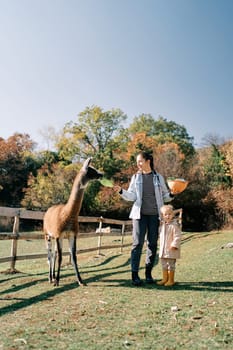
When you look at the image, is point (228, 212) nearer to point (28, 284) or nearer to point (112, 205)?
point (112, 205)

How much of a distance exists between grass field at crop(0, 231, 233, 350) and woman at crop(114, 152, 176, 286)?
1.54 feet

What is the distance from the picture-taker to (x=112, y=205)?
1209 inches

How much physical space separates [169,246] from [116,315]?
6.42ft

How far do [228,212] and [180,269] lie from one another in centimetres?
2157

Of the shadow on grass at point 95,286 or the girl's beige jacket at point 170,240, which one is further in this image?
the girl's beige jacket at point 170,240

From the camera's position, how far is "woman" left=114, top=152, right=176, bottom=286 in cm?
553

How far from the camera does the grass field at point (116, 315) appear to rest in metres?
2.97

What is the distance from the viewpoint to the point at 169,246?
18.1 ft

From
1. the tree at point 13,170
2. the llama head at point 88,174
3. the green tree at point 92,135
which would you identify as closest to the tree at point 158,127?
the green tree at point 92,135

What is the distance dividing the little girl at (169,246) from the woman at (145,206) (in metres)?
0.14

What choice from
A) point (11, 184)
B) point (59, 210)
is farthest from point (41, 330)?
point (11, 184)

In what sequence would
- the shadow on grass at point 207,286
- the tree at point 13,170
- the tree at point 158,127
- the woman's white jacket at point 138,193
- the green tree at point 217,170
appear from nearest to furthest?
the shadow on grass at point 207,286 → the woman's white jacket at point 138,193 → the green tree at point 217,170 → the tree at point 13,170 → the tree at point 158,127

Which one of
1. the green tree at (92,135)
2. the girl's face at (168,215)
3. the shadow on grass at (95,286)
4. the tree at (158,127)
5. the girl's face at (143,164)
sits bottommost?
the shadow on grass at (95,286)

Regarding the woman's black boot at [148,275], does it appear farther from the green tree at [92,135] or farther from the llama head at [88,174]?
the green tree at [92,135]
